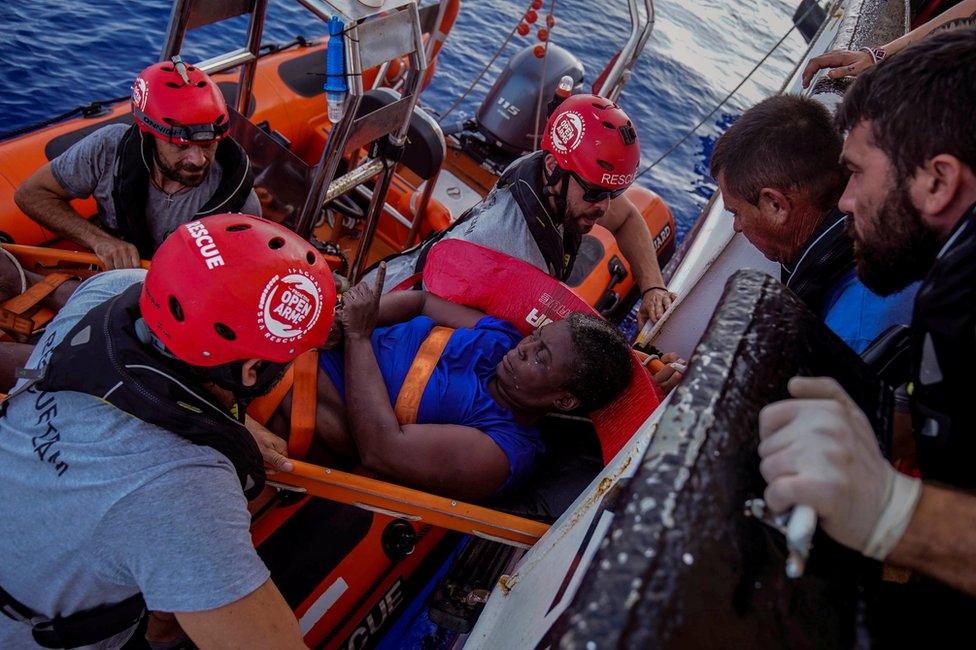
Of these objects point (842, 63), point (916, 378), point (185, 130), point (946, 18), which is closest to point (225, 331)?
point (916, 378)

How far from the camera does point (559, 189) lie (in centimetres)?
339

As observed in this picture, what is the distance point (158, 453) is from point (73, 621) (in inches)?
21.1

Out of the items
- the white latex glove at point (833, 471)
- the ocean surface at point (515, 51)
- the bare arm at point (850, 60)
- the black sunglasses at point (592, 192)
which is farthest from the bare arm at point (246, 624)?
the ocean surface at point (515, 51)

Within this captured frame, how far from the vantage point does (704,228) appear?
516 cm

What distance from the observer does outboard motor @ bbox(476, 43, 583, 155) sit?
221 inches

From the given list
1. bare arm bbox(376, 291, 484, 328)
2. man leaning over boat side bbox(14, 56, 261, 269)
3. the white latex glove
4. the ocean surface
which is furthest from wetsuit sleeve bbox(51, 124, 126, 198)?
the ocean surface

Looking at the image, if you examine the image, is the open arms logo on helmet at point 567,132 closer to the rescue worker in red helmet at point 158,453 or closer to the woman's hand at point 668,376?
the woman's hand at point 668,376

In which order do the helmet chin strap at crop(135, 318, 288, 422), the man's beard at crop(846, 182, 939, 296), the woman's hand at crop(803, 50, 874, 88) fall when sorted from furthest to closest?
1. the woman's hand at crop(803, 50, 874, 88)
2. the helmet chin strap at crop(135, 318, 288, 422)
3. the man's beard at crop(846, 182, 939, 296)

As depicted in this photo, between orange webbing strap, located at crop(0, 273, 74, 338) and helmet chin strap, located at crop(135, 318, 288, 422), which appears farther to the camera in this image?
orange webbing strap, located at crop(0, 273, 74, 338)

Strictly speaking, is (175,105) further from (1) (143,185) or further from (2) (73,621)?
(2) (73,621)

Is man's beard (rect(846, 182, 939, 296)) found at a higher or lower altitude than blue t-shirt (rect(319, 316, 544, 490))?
higher

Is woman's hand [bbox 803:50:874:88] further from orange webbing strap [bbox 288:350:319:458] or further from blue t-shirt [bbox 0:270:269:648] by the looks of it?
blue t-shirt [bbox 0:270:269:648]

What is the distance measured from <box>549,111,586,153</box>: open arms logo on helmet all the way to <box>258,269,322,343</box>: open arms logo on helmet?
1.92 m

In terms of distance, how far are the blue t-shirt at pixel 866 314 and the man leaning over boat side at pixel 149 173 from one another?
2.75 meters
